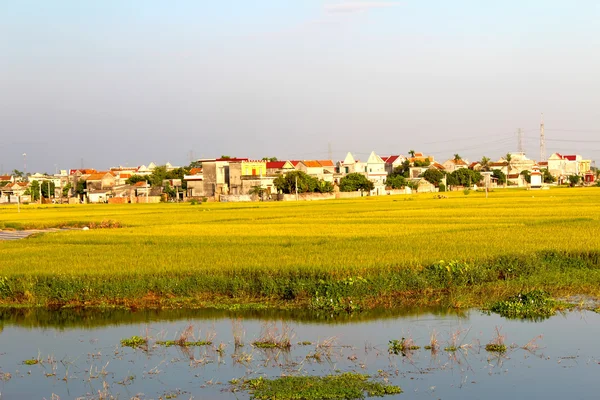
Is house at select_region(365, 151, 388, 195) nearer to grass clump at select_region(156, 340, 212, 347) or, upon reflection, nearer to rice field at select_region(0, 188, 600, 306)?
rice field at select_region(0, 188, 600, 306)

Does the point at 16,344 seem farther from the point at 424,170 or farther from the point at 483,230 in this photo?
the point at 424,170

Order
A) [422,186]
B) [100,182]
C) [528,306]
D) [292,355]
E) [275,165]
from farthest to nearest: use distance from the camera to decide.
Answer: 1. [422,186]
2. [100,182]
3. [275,165]
4. [528,306]
5. [292,355]

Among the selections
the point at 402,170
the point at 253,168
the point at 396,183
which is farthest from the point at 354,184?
the point at 402,170

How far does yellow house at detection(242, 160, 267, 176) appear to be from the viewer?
268 ft

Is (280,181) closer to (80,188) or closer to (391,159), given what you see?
(80,188)

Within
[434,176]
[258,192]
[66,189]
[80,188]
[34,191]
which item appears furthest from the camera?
[66,189]

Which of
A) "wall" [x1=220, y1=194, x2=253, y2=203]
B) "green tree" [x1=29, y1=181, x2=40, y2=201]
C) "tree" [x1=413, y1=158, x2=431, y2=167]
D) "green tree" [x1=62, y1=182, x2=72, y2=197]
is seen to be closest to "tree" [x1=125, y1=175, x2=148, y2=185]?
"green tree" [x1=62, y1=182, x2=72, y2=197]

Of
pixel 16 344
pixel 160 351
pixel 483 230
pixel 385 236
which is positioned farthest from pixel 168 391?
pixel 483 230

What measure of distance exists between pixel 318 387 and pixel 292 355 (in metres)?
1.86

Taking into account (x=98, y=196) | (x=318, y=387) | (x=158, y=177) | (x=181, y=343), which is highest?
(x=158, y=177)

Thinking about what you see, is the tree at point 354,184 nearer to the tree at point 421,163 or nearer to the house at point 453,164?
the tree at point 421,163

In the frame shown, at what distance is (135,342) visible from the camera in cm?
1265

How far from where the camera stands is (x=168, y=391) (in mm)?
10125

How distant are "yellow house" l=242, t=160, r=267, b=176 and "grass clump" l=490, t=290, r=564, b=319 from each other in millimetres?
67205
